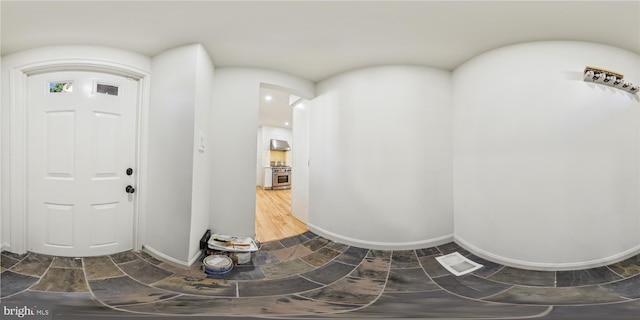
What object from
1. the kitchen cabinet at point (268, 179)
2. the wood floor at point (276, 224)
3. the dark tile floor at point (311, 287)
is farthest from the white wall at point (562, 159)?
the kitchen cabinet at point (268, 179)

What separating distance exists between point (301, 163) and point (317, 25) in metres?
1.95

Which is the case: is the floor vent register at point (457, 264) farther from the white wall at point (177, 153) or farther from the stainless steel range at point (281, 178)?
the stainless steel range at point (281, 178)

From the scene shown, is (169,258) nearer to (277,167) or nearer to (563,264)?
(563,264)

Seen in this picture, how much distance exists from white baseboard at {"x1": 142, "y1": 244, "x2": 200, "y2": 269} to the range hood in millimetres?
5063

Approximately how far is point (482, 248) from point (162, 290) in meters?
2.71

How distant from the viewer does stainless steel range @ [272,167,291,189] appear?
6.75 meters

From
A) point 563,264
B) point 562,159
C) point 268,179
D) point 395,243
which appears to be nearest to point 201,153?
point 395,243

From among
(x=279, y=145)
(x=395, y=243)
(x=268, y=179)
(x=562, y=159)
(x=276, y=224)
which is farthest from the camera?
(x=279, y=145)

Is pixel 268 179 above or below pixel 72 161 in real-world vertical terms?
below

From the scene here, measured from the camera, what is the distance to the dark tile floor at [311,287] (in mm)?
1320

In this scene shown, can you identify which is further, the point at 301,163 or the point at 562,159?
the point at 301,163

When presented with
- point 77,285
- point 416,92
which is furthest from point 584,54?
point 77,285

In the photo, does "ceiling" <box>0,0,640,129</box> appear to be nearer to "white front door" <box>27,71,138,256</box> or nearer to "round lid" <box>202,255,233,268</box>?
"white front door" <box>27,71,138,256</box>

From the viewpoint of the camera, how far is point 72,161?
6.34 feet
